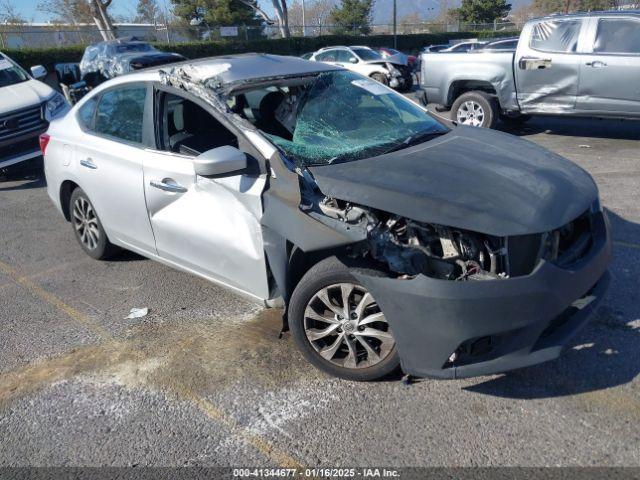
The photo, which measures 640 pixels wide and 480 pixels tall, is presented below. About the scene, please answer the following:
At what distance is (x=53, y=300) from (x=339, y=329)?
8.65 feet

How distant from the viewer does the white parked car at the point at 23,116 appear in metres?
7.96

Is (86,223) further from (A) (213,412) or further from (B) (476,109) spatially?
(B) (476,109)

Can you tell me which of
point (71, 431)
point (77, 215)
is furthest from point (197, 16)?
point (71, 431)

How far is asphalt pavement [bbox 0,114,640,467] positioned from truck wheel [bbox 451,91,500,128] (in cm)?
513

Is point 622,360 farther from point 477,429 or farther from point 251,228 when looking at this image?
point 251,228

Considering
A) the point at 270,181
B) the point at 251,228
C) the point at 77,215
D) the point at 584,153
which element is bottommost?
the point at 584,153

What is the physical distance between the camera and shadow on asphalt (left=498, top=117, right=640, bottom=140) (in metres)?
9.08

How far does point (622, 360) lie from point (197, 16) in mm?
43322

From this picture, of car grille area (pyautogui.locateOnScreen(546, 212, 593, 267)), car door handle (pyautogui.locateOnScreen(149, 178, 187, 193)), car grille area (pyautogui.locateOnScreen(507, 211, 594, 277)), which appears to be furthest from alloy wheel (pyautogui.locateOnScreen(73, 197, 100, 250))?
car grille area (pyautogui.locateOnScreen(546, 212, 593, 267))

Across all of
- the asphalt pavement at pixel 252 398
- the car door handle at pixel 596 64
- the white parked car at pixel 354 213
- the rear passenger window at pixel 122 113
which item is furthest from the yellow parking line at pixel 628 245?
the car door handle at pixel 596 64

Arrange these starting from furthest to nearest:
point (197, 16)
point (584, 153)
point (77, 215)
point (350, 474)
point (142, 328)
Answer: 1. point (197, 16)
2. point (584, 153)
3. point (77, 215)
4. point (142, 328)
5. point (350, 474)

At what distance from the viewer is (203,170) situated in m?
3.20

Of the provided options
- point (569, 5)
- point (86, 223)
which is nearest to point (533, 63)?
point (86, 223)

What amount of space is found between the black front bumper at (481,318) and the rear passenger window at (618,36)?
20.9 feet
